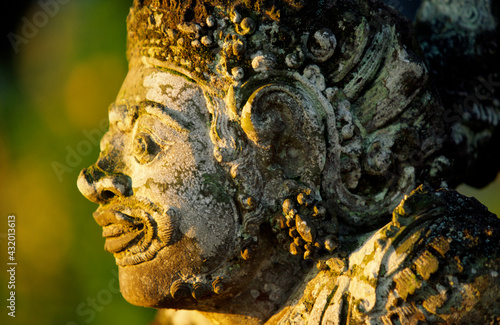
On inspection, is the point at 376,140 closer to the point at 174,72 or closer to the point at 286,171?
the point at 286,171

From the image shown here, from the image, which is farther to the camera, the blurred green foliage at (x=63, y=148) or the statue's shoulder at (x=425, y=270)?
the blurred green foliage at (x=63, y=148)

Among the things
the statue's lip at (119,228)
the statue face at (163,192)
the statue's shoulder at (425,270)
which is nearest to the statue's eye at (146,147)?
the statue face at (163,192)

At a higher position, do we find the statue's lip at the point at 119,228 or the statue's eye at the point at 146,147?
the statue's eye at the point at 146,147

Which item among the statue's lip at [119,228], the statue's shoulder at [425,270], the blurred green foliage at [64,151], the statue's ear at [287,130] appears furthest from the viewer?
the blurred green foliage at [64,151]

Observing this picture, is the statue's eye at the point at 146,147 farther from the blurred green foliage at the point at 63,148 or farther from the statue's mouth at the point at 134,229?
the blurred green foliage at the point at 63,148

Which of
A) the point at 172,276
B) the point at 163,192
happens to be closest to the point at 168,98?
the point at 163,192

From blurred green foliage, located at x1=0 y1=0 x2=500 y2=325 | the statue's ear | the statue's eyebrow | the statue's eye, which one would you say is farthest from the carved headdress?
blurred green foliage, located at x1=0 y1=0 x2=500 y2=325

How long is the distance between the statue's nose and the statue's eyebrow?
29 centimetres

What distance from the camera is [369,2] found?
6.49 ft

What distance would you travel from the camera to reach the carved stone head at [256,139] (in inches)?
73.5

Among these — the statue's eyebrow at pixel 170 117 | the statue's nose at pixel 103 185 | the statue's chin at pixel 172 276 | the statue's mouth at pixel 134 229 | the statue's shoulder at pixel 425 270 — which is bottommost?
the statue's shoulder at pixel 425 270

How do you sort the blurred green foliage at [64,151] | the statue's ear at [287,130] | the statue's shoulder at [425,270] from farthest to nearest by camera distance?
1. the blurred green foliage at [64,151]
2. the statue's ear at [287,130]
3. the statue's shoulder at [425,270]

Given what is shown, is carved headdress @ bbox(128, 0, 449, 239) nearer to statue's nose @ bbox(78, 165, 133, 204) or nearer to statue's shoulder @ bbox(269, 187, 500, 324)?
statue's shoulder @ bbox(269, 187, 500, 324)

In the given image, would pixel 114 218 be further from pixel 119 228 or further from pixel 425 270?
pixel 425 270
